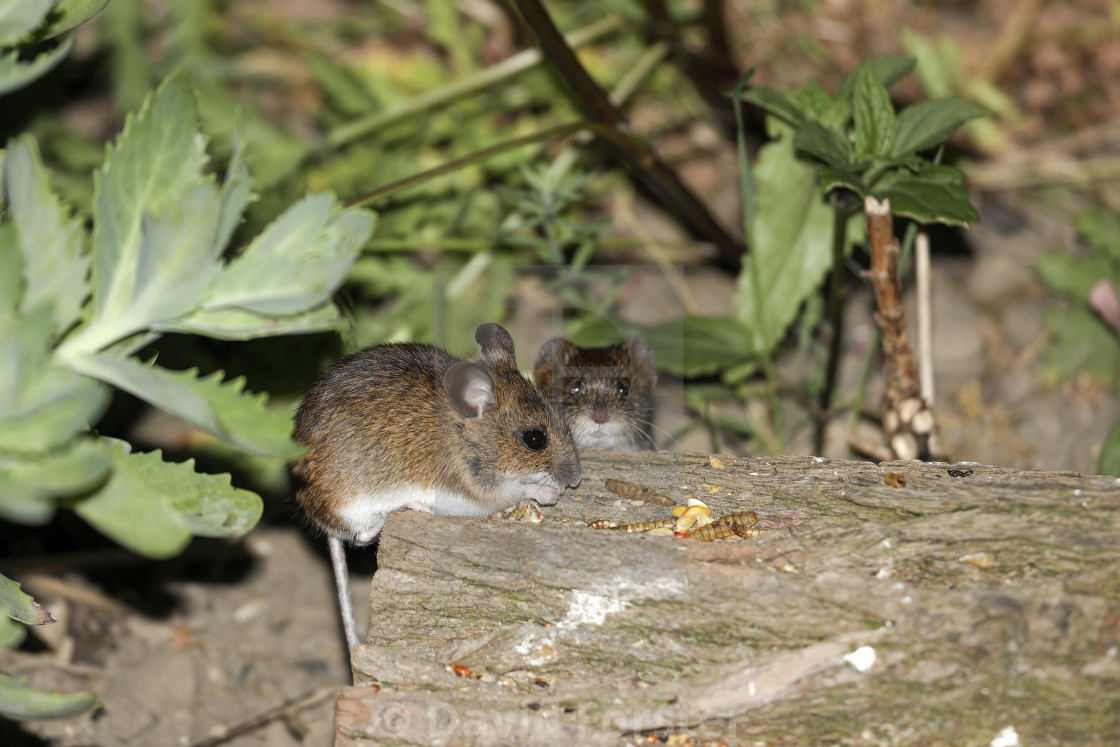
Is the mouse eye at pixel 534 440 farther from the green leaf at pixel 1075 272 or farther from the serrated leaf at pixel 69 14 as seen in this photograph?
the green leaf at pixel 1075 272

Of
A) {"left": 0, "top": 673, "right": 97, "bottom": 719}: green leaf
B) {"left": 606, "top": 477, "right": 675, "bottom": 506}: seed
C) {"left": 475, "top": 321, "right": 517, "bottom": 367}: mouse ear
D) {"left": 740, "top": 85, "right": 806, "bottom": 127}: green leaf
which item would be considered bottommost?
{"left": 0, "top": 673, "right": 97, "bottom": 719}: green leaf

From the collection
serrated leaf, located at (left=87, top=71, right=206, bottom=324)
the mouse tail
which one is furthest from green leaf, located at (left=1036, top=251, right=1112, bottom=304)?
serrated leaf, located at (left=87, top=71, right=206, bottom=324)

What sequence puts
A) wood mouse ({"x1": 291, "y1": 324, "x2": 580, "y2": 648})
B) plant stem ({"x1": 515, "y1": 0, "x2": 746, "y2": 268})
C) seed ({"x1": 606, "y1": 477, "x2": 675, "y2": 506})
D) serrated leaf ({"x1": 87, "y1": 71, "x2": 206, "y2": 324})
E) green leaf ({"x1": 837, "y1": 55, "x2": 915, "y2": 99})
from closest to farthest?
serrated leaf ({"x1": 87, "y1": 71, "x2": 206, "y2": 324})
seed ({"x1": 606, "y1": 477, "x2": 675, "y2": 506})
wood mouse ({"x1": 291, "y1": 324, "x2": 580, "y2": 648})
green leaf ({"x1": 837, "y1": 55, "x2": 915, "y2": 99})
plant stem ({"x1": 515, "y1": 0, "x2": 746, "y2": 268})

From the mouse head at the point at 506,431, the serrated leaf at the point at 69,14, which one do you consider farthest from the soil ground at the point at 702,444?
the serrated leaf at the point at 69,14

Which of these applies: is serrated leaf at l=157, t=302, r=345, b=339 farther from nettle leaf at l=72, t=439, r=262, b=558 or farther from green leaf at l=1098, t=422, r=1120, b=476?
green leaf at l=1098, t=422, r=1120, b=476

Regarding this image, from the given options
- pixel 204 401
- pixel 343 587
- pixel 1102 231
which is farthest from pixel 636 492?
pixel 1102 231

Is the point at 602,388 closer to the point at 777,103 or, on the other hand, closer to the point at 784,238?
the point at 784,238
